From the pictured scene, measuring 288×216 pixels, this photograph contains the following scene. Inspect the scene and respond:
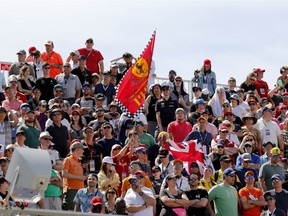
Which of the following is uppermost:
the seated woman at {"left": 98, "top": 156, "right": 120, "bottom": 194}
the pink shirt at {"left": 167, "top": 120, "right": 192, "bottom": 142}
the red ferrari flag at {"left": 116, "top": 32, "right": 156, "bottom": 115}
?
the red ferrari flag at {"left": 116, "top": 32, "right": 156, "bottom": 115}

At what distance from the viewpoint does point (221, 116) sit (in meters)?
26.4

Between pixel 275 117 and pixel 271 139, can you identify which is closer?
pixel 271 139

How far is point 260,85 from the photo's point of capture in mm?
30578

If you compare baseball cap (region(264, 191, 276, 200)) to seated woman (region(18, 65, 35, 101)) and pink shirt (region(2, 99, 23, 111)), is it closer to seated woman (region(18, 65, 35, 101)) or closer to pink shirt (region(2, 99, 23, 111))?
pink shirt (region(2, 99, 23, 111))

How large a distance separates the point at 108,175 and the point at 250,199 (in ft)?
9.36

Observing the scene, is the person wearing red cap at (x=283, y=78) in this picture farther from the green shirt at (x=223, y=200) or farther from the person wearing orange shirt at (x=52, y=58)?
the green shirt at (x=223, y=200)

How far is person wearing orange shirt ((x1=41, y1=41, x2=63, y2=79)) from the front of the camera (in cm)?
2827

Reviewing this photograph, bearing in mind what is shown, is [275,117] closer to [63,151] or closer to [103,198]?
[63,151]

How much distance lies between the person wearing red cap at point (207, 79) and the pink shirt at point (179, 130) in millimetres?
5889

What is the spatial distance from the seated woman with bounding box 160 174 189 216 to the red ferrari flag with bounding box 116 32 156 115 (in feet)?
12.9

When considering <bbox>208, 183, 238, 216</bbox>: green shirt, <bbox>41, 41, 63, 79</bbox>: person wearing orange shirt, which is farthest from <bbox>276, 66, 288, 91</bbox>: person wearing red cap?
<bbox>208, 183, 238, 216</bbox>: green shirt

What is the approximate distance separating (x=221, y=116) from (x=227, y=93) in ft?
7.63

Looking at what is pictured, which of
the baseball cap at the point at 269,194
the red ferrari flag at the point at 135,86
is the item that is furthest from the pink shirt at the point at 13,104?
the baseball cap at the point at 269,194

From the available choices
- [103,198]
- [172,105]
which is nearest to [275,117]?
[172,105]
